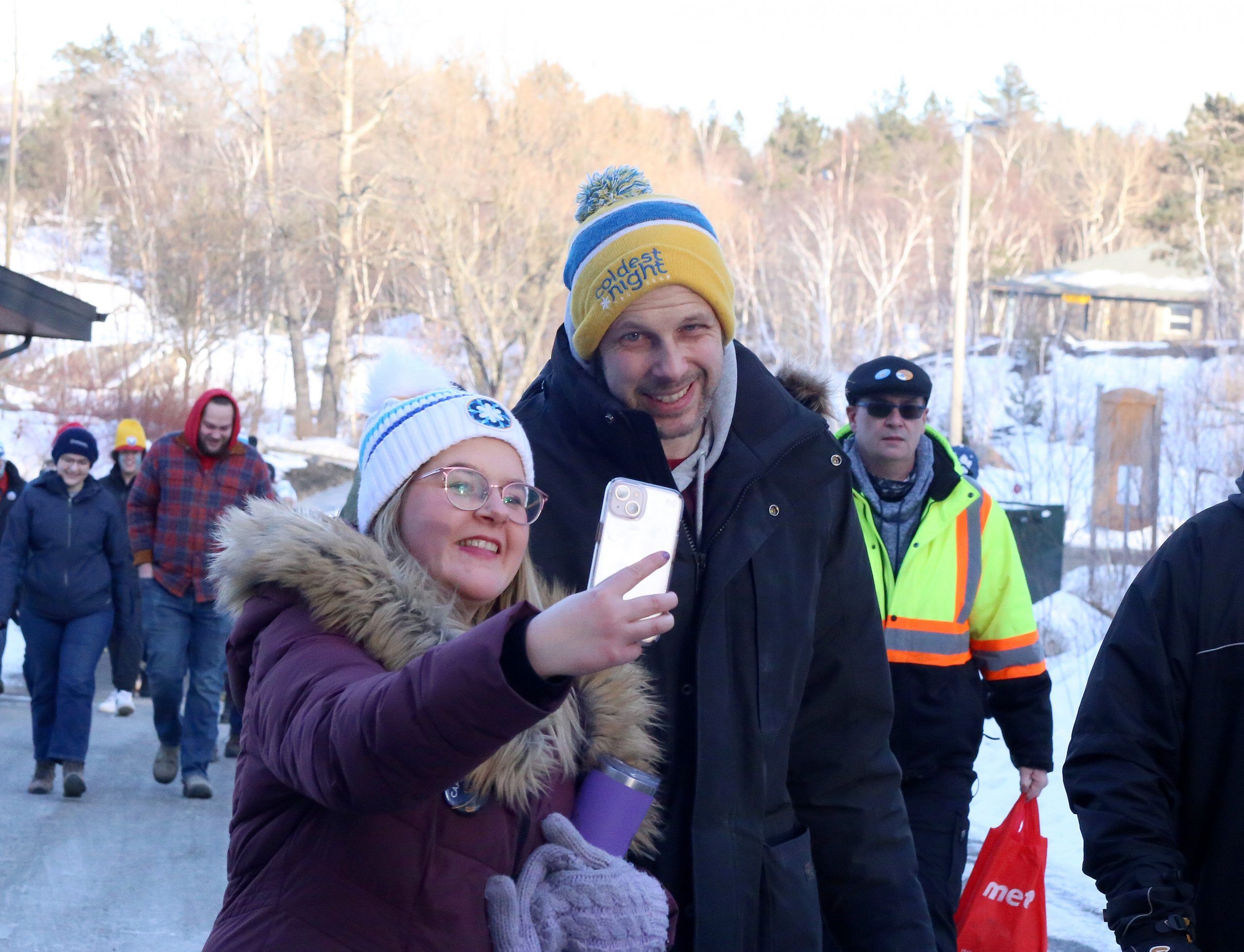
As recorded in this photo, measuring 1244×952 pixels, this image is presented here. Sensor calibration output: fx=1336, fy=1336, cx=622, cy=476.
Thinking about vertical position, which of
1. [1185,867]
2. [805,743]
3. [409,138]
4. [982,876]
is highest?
[409,138]

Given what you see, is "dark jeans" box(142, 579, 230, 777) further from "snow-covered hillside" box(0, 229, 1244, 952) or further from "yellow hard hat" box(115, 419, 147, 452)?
"yellow hard hat" box(115, 419, 147, 452)

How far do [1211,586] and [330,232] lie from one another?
40.1 metres

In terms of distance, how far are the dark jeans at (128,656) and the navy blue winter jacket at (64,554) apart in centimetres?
Answer: 106

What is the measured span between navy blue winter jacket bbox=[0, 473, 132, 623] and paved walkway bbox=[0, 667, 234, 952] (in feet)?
3.47

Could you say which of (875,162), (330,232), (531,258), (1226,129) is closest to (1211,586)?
(531,258)

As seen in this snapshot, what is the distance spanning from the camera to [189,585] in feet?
25.4

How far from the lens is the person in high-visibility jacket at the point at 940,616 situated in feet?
14.3

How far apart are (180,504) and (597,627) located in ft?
22.8

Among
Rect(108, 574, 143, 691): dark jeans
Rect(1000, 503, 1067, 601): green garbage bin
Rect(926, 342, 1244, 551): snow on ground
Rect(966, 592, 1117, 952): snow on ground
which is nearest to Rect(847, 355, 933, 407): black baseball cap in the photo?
Rect(966, 592, 1117, 952): snow on ground

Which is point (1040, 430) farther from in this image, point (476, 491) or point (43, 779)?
point (476, 491)

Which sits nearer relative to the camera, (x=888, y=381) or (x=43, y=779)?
(x=888, y=381)

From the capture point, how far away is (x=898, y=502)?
15.8 feet

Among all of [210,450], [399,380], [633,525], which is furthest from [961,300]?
[633,525]

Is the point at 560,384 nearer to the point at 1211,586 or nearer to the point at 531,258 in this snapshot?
the point at 1211,586
